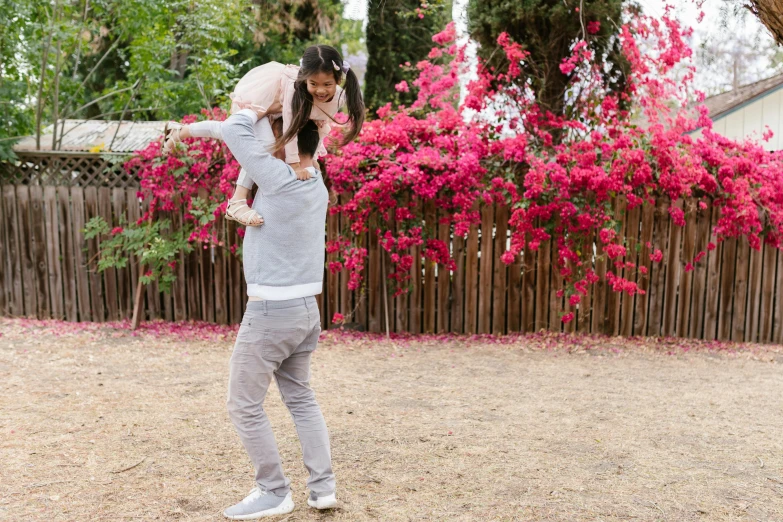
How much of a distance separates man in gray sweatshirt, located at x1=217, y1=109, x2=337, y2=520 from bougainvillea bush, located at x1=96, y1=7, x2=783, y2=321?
336 centimetres

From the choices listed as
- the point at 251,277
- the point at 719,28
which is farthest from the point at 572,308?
the point at 251,277

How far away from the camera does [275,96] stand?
255cm

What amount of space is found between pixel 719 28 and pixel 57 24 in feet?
20.5

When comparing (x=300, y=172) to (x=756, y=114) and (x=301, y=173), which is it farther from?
(x=756, y=114)

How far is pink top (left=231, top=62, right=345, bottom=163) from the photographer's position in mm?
2521

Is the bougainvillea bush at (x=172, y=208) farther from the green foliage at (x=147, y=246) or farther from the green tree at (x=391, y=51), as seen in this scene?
the green tree at (x=391, y=51)

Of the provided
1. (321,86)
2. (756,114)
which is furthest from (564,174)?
(756,114)

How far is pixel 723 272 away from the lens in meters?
6.57

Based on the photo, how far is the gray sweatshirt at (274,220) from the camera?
2.47 metres

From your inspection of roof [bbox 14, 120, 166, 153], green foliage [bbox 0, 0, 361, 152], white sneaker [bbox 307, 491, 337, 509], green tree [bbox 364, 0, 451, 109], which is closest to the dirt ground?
white sneaker [bbox 307, 491, 337, 509]

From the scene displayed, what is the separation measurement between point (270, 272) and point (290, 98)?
2.11 feet

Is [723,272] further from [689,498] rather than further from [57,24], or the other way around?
[57,24]

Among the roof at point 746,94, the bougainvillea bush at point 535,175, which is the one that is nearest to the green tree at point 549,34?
the bougainvillea bush at point 535,175

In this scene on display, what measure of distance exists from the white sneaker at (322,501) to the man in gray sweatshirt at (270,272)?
17 centimetres
